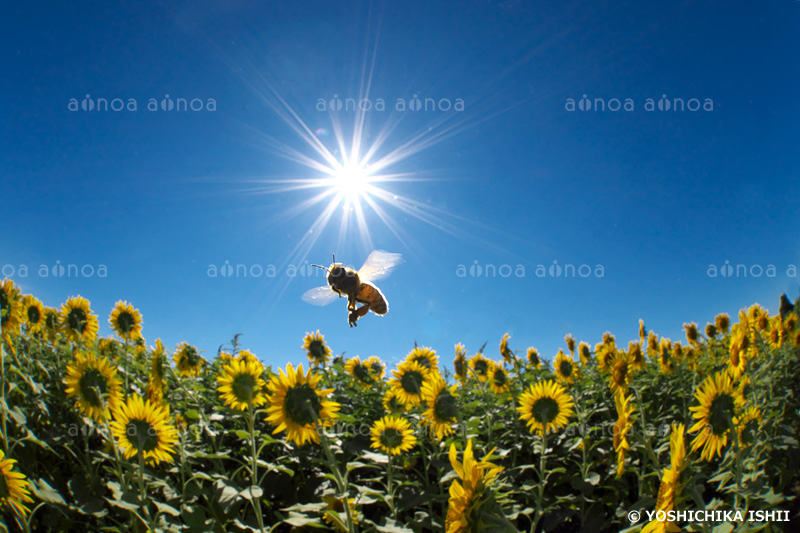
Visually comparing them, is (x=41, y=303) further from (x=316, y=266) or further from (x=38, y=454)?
(x=316, y=266)

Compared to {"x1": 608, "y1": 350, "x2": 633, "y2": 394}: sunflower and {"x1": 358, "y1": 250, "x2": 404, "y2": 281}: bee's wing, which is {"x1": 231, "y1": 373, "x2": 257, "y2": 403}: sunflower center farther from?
{"x1": 608, "y1": 350, "x2": 633, "y2": 394}: sunflower

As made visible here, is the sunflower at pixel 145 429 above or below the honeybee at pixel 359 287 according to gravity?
below

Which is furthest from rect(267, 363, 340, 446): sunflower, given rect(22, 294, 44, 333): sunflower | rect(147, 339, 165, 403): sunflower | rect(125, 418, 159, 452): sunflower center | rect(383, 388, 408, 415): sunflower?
rect(22, 294, 44, 333): sunflower

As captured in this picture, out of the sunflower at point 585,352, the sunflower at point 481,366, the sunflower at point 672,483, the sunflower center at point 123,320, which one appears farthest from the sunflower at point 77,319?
the sunflower at point 585,352

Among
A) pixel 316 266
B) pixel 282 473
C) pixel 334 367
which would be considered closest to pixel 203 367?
pixel 334 367

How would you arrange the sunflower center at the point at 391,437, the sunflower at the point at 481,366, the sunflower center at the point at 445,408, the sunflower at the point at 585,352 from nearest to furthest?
the sunflower center at the point at 445,408
the sunflower center at the point at 391,437
the sunflower at the point at 481,366
the sunflower at the point at 585,352

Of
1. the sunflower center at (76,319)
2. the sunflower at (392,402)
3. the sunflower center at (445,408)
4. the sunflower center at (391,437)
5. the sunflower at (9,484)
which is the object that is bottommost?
the sunflower at (9,484)

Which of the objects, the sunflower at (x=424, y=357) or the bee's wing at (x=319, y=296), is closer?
the bee's wing at (x=319, y=296)

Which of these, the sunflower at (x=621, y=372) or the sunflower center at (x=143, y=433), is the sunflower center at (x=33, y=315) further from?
the sunflower at (x=621, y=372)
